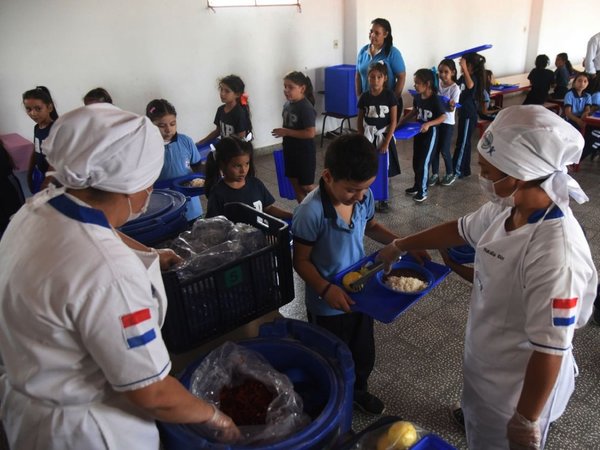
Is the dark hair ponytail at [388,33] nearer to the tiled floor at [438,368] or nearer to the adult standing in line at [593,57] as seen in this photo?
the tiled floor at [438,368]

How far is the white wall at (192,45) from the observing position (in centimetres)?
412

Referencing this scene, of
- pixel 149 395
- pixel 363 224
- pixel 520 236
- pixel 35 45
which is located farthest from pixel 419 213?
pixel 35 45

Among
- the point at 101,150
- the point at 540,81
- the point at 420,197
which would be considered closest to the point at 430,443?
the point at 101,150

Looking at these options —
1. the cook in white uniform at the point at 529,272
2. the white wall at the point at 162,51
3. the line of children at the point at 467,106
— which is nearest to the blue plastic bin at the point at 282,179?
the white wall at the point at 162,51

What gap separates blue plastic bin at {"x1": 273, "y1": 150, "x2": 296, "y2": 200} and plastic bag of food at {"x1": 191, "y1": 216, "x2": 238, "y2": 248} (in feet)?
7.91

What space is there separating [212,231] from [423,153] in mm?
3253

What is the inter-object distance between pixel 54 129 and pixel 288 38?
17.5ft

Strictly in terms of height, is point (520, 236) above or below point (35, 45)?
below

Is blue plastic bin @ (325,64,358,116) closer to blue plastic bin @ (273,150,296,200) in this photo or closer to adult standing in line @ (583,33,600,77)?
blue plastic bin @ (273,150,296,200)

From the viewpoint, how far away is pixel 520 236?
3.59 feet

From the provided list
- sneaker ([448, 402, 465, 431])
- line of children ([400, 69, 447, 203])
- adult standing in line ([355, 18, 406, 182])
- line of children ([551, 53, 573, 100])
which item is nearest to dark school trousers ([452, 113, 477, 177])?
line of children ([400, 69, 447, 203])

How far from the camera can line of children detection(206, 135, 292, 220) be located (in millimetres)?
2014

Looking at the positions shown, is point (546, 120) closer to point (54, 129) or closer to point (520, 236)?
point (520, 236)

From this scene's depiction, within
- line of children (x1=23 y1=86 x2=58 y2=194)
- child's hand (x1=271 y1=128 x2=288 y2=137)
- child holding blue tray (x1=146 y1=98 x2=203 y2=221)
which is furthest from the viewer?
child's hand (x1=271 y1=128 x2=288 y2=137)
